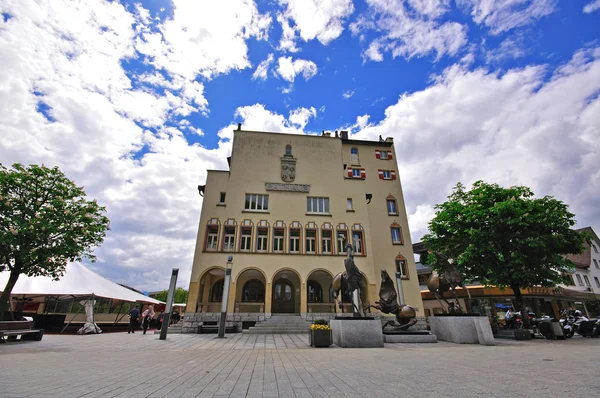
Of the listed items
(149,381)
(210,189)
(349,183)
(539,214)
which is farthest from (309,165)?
(149,381)

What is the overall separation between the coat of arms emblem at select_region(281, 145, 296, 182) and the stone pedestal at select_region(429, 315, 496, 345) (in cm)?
1745

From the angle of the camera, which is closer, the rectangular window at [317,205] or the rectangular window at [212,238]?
the rectangular window at [212,238]

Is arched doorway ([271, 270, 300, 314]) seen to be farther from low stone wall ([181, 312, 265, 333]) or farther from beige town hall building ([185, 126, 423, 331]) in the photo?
low stone wall ([181, 312, 265, 333])

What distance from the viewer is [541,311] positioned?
27141 millimetres

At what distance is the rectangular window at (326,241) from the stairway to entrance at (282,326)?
6.02m

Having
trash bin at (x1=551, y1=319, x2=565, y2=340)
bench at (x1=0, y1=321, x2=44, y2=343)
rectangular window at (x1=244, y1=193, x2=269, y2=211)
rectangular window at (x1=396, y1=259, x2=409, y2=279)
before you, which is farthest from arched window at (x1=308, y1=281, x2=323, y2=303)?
bench at (x1=0, y1=321, x2=44, y2=343)

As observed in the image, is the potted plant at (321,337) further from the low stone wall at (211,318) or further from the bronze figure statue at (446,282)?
the low stone wall at (211,318)

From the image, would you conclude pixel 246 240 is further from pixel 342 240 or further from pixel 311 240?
pixel 342 240

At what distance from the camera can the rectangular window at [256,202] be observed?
2477cm

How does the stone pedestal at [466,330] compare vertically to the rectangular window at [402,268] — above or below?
below

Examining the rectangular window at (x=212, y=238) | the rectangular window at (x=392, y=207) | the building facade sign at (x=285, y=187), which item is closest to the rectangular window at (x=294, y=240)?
the building facade sign at (x=285, y=187)

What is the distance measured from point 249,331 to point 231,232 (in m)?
8.50

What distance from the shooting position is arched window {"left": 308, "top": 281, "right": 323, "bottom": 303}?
971 inches

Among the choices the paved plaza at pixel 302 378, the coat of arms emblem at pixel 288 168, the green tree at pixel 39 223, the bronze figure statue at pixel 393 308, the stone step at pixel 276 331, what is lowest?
the stone step at pixel 276 331
